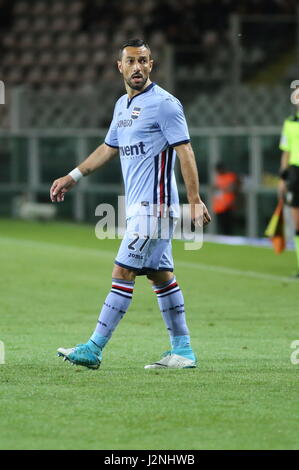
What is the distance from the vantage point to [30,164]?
25.8 meters

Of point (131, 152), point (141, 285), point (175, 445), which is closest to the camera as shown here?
point (175, 445)

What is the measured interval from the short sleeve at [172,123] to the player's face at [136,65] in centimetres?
21

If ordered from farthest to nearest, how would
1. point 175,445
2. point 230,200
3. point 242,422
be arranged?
point 230,200, point 242,422, point 175,445

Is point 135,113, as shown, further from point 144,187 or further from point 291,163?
point 291,163

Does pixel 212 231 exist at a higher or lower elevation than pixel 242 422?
lower

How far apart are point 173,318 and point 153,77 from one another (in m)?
19.2

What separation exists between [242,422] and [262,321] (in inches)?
178

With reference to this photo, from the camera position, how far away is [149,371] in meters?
7.29

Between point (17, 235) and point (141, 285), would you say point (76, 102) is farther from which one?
point (141, 285)

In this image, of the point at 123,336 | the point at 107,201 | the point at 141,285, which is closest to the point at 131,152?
the point at 123,336

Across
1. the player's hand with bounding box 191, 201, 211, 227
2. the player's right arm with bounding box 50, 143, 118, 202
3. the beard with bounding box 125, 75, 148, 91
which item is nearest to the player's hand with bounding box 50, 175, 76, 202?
the player's right arm with bounding box 50, 143, 118, 202

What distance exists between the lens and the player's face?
7.29 metres

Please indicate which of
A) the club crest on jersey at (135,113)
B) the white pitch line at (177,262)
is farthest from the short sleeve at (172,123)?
the white pitch line at (177,262)

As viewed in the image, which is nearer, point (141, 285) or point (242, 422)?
point (242, 422)
